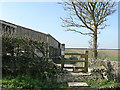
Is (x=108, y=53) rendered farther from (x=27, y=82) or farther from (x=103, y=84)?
(x=27, y=82)

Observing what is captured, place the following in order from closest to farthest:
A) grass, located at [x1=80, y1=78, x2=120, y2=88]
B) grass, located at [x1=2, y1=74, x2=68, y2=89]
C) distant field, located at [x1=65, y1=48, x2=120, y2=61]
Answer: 1. grass, located at [x1=2, y1=74, x2=68, y2=89]
2. grass, located at [x1=80, y1=78, x2=120, y2=88]
3. distant field, located at [x1=65, y1=48, x2=120, y2=61]

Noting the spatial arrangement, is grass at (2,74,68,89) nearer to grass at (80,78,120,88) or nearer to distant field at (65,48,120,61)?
grass at (80,78,120,88)

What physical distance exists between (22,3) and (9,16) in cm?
70

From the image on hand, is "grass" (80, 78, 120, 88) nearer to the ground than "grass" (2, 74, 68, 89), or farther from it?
nearer to the ground

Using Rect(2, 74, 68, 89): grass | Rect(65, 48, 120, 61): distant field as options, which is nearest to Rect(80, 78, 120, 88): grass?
Rect(2, 74, 68, 89): grass

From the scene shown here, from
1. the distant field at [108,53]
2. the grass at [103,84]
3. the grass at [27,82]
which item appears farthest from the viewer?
the distant field at [108,53]

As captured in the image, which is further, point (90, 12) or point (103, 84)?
point (90, 12)

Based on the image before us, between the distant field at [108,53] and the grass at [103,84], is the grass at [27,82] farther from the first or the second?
the distant field at [108,53]

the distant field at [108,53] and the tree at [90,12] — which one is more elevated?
the tree at [90,12]

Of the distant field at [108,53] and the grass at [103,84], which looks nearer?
the grass at [103,84]

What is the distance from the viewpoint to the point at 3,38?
338cm

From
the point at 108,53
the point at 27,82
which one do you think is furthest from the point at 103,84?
the point at 108,53

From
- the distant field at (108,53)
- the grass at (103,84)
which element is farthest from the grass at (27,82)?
the distant field at (108,53)

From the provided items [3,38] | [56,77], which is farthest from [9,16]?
[56,77]
